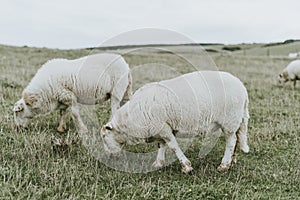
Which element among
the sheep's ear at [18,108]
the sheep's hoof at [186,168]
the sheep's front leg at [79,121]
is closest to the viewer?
the sheep's hoof at [186,168]

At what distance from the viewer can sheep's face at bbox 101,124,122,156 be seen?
5.85 metres

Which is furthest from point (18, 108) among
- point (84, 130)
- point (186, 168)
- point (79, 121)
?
point (186, 168)

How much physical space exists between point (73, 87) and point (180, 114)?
2.96m

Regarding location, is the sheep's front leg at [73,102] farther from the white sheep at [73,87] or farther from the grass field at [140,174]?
the grass field at [140,174]

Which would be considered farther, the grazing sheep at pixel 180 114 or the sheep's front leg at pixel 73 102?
the sheep's front leg at pixel 73 102

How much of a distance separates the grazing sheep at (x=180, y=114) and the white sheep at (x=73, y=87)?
80.5 inches

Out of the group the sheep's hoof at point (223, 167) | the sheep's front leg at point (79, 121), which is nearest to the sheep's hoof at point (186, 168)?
the sheep's hoof at point (223, 167)

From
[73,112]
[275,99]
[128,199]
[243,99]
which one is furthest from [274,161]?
[275,99]

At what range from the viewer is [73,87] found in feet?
25.4

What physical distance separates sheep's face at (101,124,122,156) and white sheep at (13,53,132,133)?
171cm

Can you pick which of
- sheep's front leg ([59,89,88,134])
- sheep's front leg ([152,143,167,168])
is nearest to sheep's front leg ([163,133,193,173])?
sheep's front leg ([152,143,167,168])

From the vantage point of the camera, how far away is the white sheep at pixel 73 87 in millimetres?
7574

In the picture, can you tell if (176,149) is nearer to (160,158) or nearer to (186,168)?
(186,168)

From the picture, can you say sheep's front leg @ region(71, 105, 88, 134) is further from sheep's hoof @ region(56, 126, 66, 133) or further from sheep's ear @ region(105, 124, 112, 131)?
sheep's ear @ region(105, 124, 112, 131)
